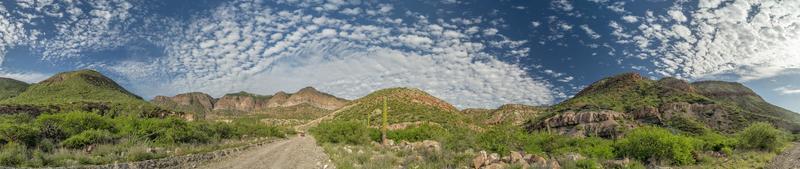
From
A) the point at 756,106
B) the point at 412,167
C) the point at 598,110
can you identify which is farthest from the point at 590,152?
the point at 756,106

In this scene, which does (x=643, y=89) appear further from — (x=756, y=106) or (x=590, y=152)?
(x=590, y=152)

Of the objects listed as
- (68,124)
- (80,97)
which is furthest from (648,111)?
(80,97)

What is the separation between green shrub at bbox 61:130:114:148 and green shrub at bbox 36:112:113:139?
2921 millimetres

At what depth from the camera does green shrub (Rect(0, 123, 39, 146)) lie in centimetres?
2208

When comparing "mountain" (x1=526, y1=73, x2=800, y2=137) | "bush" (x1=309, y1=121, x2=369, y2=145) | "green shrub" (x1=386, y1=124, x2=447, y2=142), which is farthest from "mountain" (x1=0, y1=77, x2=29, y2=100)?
"mountain" (x1=526, y1=73, x2=800, y2=137)

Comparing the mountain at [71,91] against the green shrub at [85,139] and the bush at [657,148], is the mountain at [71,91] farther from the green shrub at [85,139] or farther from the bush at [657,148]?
the bush at [657,148]

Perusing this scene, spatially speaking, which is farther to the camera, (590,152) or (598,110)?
(598,110)

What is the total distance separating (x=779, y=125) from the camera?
8331cm

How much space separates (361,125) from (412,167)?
26.5 metres

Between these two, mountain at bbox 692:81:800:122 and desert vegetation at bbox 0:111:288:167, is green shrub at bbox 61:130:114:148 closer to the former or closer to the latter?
desert vegetation at bbox 0:111:288:167

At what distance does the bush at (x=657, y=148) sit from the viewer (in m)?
30.4

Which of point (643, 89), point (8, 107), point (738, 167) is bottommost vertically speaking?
point (738, 167)

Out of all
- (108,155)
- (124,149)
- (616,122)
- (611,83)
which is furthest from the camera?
(611,83)

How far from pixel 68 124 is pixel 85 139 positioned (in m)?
8.61
